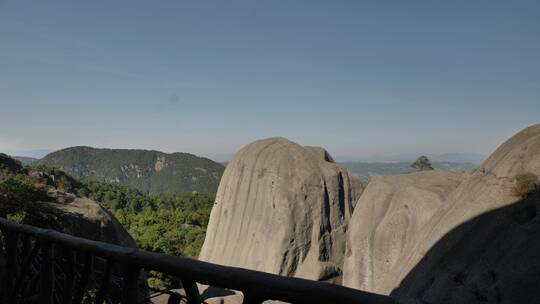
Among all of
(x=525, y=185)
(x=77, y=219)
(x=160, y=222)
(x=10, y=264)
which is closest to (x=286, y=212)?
(x=77, y=219)

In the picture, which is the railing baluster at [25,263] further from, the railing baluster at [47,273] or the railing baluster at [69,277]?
the railing baluster at [69,277]

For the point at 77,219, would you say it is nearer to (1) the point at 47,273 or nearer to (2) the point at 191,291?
(1) the point at 47,273

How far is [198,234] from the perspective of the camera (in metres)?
56.2

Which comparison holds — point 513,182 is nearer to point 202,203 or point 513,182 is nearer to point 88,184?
point 202,203

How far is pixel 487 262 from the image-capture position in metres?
8.60

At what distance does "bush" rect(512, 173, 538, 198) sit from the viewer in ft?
31.7

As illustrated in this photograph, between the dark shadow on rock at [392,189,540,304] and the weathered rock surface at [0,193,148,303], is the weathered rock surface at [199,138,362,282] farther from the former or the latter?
the dark shadow on rock at [392,189,540,304]

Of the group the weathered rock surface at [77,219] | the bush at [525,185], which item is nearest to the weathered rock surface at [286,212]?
the weathered rock surface at [77,219]

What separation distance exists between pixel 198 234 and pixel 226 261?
27807 mm

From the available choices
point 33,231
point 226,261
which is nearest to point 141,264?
point 33,231

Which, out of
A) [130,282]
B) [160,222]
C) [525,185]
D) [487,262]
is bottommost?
[160,222]

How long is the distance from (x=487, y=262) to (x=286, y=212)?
59.7 feet

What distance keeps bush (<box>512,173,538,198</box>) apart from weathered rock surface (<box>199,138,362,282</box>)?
16380mm

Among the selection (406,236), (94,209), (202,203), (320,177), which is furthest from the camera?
(202,203)
